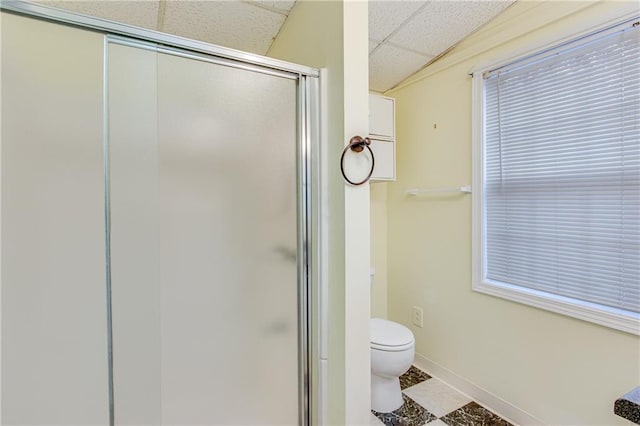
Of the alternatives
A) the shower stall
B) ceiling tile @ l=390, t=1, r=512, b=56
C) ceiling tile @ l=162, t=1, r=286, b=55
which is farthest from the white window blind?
ceiling tile @ l=162, t=1, r=286, b=55

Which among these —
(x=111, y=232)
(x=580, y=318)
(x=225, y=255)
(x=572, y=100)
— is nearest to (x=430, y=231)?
(x=580, y=318)

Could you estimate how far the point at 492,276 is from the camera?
1857mm

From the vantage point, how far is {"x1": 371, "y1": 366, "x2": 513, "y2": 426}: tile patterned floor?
1.70 metres

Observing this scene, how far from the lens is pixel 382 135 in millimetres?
2154

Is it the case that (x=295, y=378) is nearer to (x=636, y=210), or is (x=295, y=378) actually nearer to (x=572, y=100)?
(x=636, y=210)

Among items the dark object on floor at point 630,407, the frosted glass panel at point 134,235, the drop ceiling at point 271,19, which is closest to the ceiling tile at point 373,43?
the drop ceiling at point 271,19

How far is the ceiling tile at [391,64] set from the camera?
1963 mm

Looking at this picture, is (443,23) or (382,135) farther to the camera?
(382,135)

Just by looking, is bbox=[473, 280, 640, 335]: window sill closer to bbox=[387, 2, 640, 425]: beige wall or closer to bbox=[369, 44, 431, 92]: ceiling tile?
bbox=[387, 2, 640, 425]: beige wall

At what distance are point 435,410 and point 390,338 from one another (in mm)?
Answer: 504

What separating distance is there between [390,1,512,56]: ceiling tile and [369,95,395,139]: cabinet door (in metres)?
0.37

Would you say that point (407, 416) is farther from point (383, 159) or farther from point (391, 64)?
point (391, 64)

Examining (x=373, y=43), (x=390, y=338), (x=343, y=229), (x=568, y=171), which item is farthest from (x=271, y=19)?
(x=390, y=338)

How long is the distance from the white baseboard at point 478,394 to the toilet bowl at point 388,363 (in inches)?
16.2
